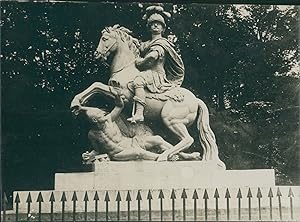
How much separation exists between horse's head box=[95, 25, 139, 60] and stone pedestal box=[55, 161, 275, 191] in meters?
1.15

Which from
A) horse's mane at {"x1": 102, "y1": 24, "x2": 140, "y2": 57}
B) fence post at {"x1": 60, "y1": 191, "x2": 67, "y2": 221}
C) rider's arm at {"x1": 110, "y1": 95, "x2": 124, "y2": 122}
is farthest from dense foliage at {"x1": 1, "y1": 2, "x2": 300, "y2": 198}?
rider's arm at {"x1": 110, "y1": 95, "x2": 124, "y2": 122}

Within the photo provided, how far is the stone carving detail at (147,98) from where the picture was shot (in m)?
6.36

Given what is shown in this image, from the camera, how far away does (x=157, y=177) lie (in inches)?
245

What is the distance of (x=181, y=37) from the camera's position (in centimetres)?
666

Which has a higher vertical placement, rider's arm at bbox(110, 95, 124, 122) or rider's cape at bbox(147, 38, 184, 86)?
rider's cape at bbox(147, 38, 184, 86)

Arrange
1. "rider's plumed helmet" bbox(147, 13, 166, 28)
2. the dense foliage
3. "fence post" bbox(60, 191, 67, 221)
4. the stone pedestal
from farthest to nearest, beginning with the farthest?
"rider's plumed helmet" bbox(147, 13, 166, 28) → the dense foliage → the stone pedestal → "fence post" bbox(60, 191, 67, 221)

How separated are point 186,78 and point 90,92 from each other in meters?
1.02

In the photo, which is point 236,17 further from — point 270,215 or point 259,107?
point 270,215

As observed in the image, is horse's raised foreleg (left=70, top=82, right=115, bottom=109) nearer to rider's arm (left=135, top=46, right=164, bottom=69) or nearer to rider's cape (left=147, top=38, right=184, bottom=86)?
rider's arm (left=135, top=46, right=164, bottom=69)

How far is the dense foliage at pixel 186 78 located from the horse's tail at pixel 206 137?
78mm

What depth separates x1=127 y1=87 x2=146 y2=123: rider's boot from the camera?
20.9 ft

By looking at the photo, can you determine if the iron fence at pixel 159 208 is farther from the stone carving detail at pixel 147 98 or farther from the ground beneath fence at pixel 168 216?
the stone carving detail at pixel 147 98

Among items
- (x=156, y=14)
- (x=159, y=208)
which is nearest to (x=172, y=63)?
(x=156, y=14)

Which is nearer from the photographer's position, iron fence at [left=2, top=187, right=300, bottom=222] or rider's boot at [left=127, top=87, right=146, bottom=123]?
iron fence at [left=2, top=187, right=300, bottom=222]
